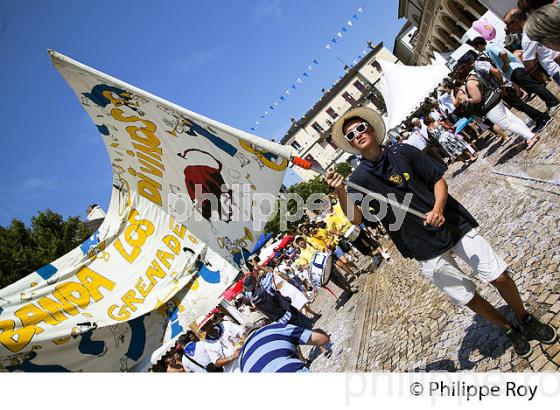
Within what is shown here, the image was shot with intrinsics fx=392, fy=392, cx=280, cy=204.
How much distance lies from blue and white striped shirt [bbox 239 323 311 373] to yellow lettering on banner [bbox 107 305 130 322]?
1428 millimetres

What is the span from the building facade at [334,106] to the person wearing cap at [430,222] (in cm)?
7388

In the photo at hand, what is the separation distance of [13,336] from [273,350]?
2.33 m

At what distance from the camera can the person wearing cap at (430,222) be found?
314 cm

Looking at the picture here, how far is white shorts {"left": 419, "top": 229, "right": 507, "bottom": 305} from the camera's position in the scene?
10.3 ft

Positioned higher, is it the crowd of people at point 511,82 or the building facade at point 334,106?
the building facade at point 334,106

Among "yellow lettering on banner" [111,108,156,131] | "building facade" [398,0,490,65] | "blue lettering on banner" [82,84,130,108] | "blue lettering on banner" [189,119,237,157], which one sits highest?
"building facade" [398,0,490,65]

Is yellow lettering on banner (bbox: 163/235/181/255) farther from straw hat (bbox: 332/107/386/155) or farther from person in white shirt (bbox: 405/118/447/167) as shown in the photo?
A: person in white shirt (bbox: 405/118/447/167)

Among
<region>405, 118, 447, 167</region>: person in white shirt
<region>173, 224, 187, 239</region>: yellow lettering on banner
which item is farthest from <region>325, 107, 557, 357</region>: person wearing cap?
<region>405, 118, 447, 167</region>: person in white shirt

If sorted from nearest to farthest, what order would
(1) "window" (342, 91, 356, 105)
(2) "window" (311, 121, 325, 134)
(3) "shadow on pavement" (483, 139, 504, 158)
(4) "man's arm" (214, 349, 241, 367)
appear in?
(4) "man's arm" (214, 349, 241, 367), (3) "shadow on pavement" (483, 139, 504, 158), (1) "window" (342, 91, 356, 105), (2) "window" (311, 121, 325, 134)

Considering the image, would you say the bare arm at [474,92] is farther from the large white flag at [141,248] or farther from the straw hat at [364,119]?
the large white flag at [141,248]

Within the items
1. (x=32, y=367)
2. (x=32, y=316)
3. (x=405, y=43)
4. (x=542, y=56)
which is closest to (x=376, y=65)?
(x=405, y=43)

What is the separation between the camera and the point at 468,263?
130 inches

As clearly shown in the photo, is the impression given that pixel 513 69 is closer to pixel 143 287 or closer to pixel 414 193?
pixel 414 193

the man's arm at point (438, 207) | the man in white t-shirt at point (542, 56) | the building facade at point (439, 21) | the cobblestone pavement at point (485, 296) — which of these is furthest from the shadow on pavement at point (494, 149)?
the building facade at point (439, 21)
